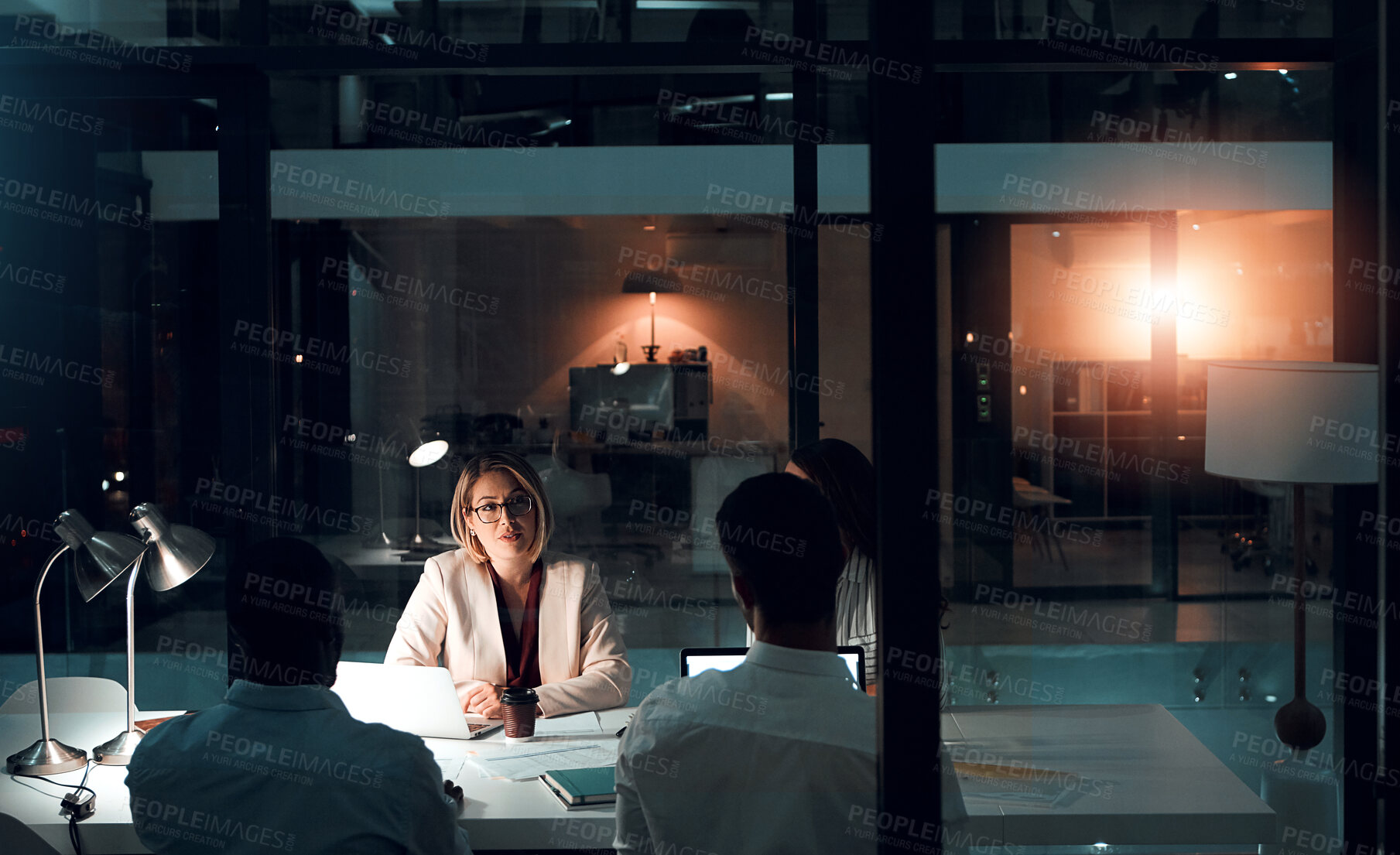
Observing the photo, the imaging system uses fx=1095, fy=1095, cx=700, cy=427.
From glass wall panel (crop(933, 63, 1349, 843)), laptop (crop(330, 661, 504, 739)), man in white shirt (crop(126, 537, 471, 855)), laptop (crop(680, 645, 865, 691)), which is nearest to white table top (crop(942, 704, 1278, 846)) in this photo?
laptop (crop(680, 645, 865, 691))

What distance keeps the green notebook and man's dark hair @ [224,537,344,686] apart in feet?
1.57

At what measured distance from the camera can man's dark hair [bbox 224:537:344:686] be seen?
1.52 m

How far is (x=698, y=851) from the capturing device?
144 centimetres

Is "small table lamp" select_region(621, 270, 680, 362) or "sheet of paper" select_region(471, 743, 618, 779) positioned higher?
"small table lamp" select_region(621, 270, 680, 362)

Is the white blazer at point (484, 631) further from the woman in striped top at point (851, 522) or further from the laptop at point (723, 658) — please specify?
the woman in striped top at point (851, 522)

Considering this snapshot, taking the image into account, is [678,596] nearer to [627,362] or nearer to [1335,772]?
[627,362]

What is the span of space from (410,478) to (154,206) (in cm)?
123

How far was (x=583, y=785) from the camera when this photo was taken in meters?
1.87

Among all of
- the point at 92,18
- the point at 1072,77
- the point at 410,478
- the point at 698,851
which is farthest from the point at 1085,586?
the point at 92,18

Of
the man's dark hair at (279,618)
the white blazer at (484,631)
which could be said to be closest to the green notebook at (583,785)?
the man's dark hair at (279,618)

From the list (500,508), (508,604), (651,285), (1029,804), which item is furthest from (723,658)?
(651,285)

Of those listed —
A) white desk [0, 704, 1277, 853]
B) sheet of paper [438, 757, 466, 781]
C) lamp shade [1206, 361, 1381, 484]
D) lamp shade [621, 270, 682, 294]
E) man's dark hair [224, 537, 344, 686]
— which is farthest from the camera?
lamp shade [621, 270, 682, 294]

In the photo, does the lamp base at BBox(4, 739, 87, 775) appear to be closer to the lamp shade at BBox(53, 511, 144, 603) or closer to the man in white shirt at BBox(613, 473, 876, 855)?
the lamp shade at BBox(53, 511, 144, 603)

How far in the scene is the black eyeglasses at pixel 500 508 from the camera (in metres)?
2.75
